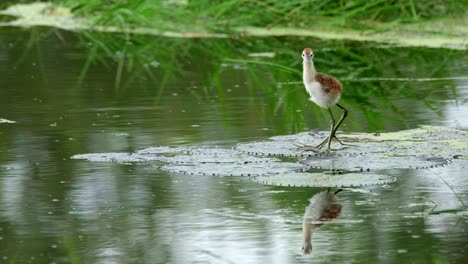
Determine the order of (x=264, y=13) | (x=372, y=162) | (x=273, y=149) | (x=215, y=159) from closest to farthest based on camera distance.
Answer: (x=372, y=162)
(x=215, y=159)
(x=273, y=149)
(x=264, y=13)

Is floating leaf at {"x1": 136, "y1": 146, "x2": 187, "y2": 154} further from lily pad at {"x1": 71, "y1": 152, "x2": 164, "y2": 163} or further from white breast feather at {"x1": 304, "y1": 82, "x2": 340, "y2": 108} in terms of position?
white breast feather at {"x1": 304, "y1": 82, "x2": 340, "y2": 108}

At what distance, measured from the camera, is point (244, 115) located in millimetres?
9758

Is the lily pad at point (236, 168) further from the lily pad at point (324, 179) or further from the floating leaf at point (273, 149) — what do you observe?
the floating leaf at point (273, 149)

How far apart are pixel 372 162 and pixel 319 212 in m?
1.37

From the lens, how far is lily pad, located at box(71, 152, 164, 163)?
7.94 metres

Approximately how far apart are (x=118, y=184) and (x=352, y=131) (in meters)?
2.25

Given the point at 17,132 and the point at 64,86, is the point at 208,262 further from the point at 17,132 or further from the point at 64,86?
the point at 64,86

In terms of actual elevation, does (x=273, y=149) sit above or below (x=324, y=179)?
above

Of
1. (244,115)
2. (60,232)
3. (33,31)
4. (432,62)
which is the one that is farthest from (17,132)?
(33,31)

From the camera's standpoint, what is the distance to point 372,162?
25.2 feet

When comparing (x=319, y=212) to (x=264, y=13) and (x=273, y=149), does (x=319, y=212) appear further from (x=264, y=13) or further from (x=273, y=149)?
(x=264, y=13)

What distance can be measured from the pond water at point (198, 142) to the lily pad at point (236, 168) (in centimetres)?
10

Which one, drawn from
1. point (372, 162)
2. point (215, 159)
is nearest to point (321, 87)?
point (372, 162)

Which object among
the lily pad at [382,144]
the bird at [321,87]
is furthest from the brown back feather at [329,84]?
the lily pad at [382,144]
